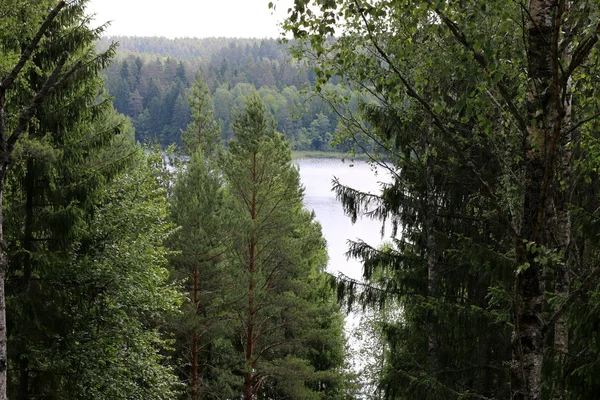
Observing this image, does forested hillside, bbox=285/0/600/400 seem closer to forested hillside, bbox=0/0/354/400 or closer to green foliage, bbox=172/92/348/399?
forested hillside, bbox=0/0/354/400

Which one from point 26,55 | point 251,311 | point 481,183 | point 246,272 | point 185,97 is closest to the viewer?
point 481,183

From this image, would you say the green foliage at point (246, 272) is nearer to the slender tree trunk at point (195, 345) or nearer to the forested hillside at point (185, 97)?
the slender tree trunk at point (195, 345)

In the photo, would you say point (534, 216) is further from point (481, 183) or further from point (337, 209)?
point (337, 209)

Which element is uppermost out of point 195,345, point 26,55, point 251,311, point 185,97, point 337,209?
point 26,55

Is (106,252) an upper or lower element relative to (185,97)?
lower

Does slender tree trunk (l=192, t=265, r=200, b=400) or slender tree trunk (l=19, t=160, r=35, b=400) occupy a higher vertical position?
slender tree trunk (l=19, t=160, r=35, b=400)

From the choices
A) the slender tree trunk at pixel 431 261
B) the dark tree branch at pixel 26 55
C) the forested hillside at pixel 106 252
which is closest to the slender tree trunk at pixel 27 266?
the forested hillside at pixel 106 252

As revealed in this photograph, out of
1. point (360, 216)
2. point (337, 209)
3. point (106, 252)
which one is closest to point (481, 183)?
point (360, 216)

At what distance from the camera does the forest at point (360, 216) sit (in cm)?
330

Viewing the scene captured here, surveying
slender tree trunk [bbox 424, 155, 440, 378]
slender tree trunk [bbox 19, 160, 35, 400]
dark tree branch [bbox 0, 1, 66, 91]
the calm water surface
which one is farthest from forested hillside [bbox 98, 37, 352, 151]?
dark tree branch [bbox 0, 1, 66, 91]

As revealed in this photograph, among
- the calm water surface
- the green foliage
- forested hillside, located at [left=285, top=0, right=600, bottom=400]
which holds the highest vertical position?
forested hillside, located at [left=285, top=0, right=600, bottom=400]

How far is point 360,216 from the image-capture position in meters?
10.9

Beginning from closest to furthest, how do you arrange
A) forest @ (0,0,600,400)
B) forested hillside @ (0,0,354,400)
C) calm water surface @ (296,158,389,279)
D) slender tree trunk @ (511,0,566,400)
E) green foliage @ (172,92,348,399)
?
slender tree trunk @ (511,0,566,400) < forest @ (0,0,600,400) < forested hillside @ (0,0,354,400) < green foliage @ (172,92,348,399) < calm water surface @ (296,158,389,279)

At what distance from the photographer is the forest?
3.30m
